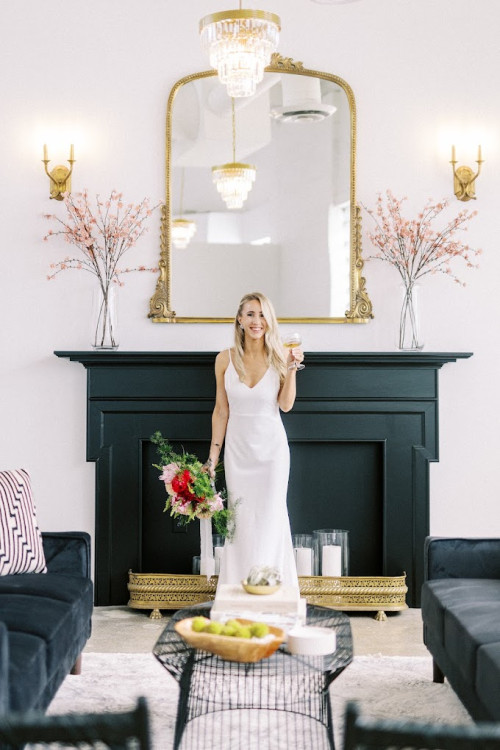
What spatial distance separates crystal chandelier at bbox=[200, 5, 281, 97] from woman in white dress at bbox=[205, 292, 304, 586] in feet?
4.62

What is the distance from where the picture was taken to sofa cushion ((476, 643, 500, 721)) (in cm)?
247

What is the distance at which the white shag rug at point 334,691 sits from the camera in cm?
316

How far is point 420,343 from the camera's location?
4.96m

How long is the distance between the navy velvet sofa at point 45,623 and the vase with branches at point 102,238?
1.47 metres

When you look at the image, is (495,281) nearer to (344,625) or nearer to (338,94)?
(338,94)

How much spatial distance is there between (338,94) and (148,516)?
2521 millimetres

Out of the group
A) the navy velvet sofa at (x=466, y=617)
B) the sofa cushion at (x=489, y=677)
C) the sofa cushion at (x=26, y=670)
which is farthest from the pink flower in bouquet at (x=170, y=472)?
the sofa cushion at (x=489, y=677)

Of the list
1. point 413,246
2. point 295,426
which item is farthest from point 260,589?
point 413,246

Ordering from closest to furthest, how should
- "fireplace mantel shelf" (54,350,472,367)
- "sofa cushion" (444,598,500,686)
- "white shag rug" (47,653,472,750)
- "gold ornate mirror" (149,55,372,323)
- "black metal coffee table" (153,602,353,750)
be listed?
"black metal coffee table" (153,602,353,750)
"sofa cushion" (444,598,500,686)
"white shag rug" (47,653,472,750)
"fireplace mantel shelf" (54,350,472,367)
"gold ornate mirror" (149,55,372,323)

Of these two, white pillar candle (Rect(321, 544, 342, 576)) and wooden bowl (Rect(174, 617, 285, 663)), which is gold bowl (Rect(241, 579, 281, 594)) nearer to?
wooden bowl (Rect(174, 617, 285, 663))

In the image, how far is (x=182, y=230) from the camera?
16.7 ft

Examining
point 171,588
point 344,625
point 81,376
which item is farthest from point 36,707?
point 81,376

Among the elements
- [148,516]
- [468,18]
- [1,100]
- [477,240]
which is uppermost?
[468,18]

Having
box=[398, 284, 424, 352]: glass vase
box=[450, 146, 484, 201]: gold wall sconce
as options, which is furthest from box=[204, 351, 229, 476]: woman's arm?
box=[450, 146, 484, 201]: gold wall sconce
